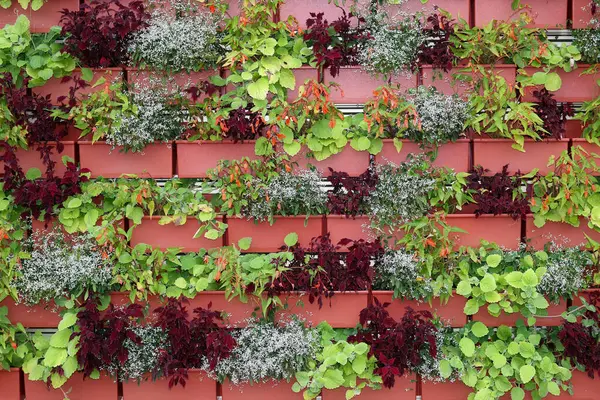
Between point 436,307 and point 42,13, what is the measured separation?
2443 millimetres

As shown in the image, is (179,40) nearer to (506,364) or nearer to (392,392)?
(392,392)

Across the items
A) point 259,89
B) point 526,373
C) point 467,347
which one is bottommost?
point 526,373

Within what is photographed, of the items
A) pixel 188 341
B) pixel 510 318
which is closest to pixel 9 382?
pixel 188 341

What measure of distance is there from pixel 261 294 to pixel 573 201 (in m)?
1.57

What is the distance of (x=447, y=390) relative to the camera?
3.34 metres

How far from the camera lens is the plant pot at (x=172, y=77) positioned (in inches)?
131

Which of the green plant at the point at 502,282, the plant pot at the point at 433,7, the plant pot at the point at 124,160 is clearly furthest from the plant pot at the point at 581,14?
the plant pot at the point at 124,160

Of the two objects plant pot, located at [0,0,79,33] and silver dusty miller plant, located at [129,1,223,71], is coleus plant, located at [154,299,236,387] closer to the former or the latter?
silver dusty miller plant, located at [129,1,223,71]

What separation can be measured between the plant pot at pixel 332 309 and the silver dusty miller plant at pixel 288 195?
0.43 m

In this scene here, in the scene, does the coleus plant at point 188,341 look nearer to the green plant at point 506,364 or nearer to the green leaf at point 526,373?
the green plant at point 506,364

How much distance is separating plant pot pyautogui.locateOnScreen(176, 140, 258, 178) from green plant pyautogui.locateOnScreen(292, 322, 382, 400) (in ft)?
3.29

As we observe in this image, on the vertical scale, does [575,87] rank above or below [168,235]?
above

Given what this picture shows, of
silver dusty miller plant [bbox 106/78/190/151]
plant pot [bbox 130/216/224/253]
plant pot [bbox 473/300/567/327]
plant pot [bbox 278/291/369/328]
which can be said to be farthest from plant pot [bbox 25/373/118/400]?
plant pot [bbox 473/300/567/327]

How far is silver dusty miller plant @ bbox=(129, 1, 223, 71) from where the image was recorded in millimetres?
3227
